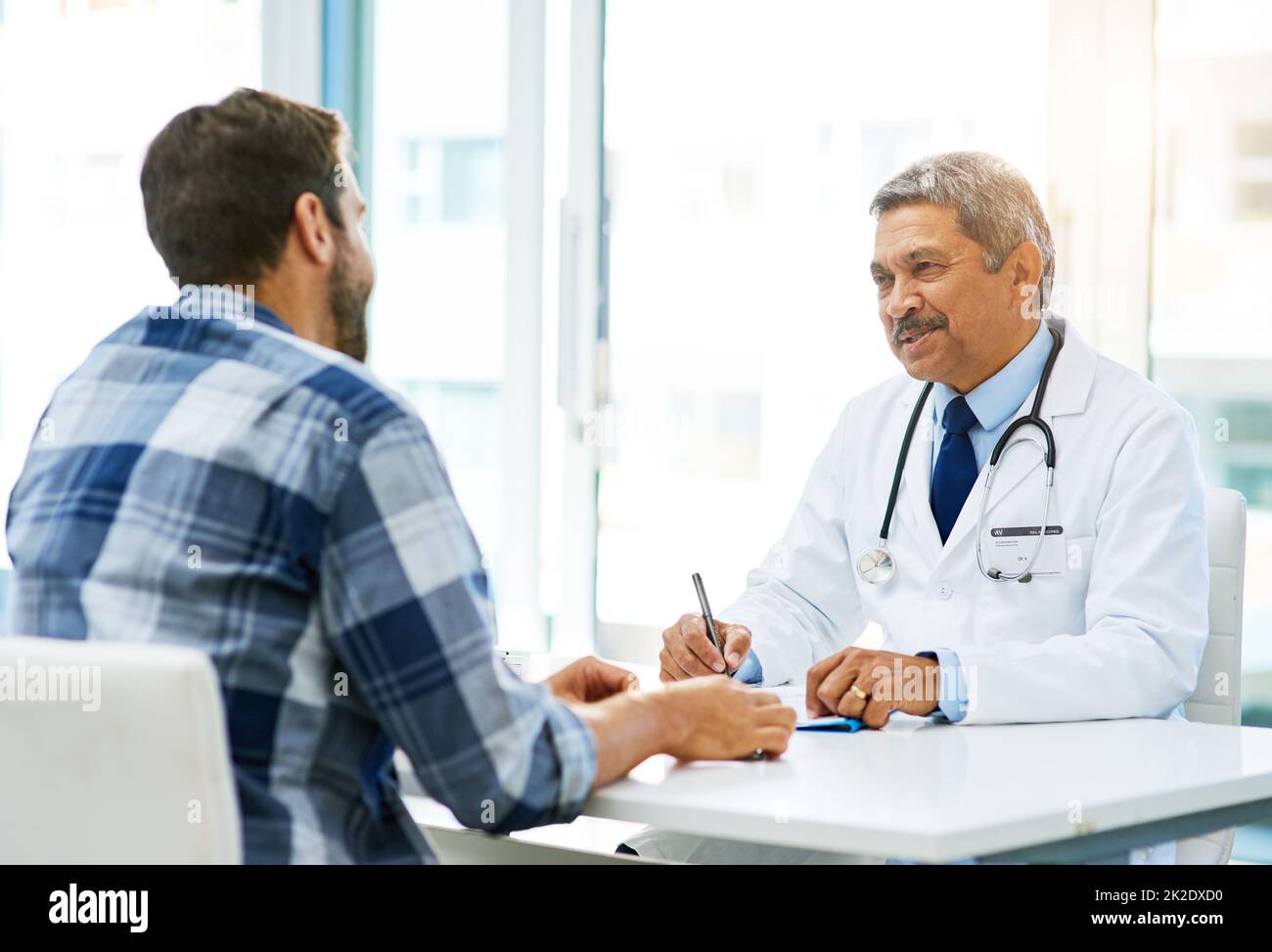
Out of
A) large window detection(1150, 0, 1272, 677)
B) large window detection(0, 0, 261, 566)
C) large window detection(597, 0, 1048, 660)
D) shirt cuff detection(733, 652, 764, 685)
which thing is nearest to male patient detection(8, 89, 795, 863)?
shirt cuff detection(733, 652, 764, 685)

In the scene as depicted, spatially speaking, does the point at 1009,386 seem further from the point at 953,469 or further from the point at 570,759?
the point at 570,759

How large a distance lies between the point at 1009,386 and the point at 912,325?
0.17 metres

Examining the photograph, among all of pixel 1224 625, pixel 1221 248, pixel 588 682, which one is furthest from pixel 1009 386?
pixel 1221 248

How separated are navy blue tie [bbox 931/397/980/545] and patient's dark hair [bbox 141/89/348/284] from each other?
1.00 meters

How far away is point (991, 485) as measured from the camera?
1885 millimetres

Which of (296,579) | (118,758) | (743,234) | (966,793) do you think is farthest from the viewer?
(743,234)

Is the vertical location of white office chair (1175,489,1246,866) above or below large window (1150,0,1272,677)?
below

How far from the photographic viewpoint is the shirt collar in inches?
77.8

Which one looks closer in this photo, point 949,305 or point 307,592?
point 307,592

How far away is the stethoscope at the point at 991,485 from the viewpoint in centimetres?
183

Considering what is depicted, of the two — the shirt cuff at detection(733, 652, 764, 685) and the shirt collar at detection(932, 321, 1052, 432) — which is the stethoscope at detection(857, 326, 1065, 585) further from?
the shirt cuff at detection(733, 652, 764, 685)
